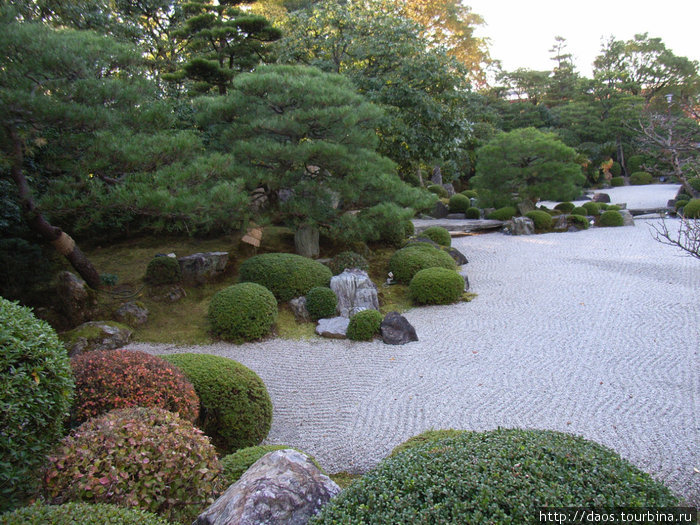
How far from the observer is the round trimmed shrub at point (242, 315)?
21.3ft

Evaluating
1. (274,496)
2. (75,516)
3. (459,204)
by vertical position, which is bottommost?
(274,496)

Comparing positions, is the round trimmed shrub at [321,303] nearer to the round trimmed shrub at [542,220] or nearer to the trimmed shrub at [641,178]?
the round trimmed shrub at [542,220]

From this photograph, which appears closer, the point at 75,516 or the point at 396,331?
the point at 75,516

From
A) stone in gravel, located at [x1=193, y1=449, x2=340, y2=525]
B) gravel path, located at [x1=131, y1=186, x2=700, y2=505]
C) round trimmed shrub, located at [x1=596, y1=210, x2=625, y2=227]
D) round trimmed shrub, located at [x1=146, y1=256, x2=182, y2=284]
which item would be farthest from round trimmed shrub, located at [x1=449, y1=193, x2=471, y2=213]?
stone in gravel, located at [x1=193, y1=449, x2=340, y2=525]

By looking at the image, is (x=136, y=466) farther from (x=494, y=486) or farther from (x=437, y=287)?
(x=437, y=287)

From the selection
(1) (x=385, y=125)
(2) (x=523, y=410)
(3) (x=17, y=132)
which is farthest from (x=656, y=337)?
(3) (x=17, y=132)

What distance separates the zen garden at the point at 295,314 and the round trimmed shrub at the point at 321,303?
4 cm

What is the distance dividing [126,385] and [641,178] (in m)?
30.2

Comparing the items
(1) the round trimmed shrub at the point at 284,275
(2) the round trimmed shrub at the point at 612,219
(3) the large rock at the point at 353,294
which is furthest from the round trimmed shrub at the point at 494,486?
(2) the round trimmed shrub at the point at 612,219

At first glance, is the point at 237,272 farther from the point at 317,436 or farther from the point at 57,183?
the point at 317,436

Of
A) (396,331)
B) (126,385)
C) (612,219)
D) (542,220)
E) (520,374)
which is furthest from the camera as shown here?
(612,219)

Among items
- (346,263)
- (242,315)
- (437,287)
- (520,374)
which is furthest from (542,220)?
(242,315)

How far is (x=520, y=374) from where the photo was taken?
17.1 ft

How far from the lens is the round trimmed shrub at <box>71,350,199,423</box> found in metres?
3.05
